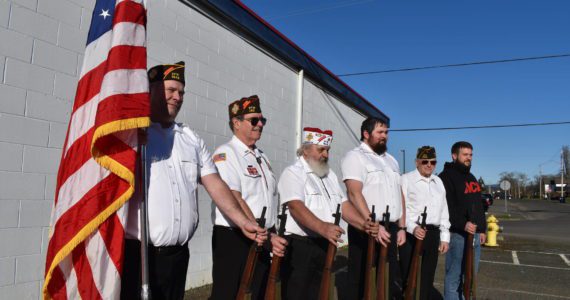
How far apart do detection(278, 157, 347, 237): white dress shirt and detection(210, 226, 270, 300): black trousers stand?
484mm

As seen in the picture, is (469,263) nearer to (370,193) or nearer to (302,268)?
(370,193)

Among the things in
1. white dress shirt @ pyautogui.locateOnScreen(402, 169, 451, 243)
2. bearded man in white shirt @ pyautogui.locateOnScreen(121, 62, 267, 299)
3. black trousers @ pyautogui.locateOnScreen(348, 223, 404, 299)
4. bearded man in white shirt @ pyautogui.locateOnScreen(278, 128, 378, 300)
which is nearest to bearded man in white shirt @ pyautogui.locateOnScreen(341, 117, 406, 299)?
black trousers @ pyautogui.locateOnScreen(348, 223, 404, 299)

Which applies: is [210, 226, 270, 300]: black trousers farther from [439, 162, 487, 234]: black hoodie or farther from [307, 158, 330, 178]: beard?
[439, 162, 487, 234]: black hoodie

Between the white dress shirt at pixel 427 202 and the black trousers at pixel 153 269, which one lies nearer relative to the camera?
the black trousers at pixel 153 269

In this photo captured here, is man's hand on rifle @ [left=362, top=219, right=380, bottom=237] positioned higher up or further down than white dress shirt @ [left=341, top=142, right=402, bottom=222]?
further down

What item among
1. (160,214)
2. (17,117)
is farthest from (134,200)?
(17,117)

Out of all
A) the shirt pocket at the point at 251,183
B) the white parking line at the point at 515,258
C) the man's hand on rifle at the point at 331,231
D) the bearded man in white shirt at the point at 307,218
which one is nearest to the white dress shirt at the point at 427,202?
the bearded man in white shirt at the point at 307,218

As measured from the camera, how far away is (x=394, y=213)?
425 centimetres

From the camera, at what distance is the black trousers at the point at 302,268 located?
3.63 m

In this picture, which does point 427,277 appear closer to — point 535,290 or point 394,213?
point 394,213

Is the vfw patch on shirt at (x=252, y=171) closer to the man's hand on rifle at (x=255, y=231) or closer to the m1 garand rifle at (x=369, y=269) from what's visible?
the man's hand on rifle at (x=255, y=231)

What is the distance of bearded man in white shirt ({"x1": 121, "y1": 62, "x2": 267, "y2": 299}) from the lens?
241cm

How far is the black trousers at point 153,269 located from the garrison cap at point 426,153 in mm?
3319

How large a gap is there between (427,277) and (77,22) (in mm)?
4217
